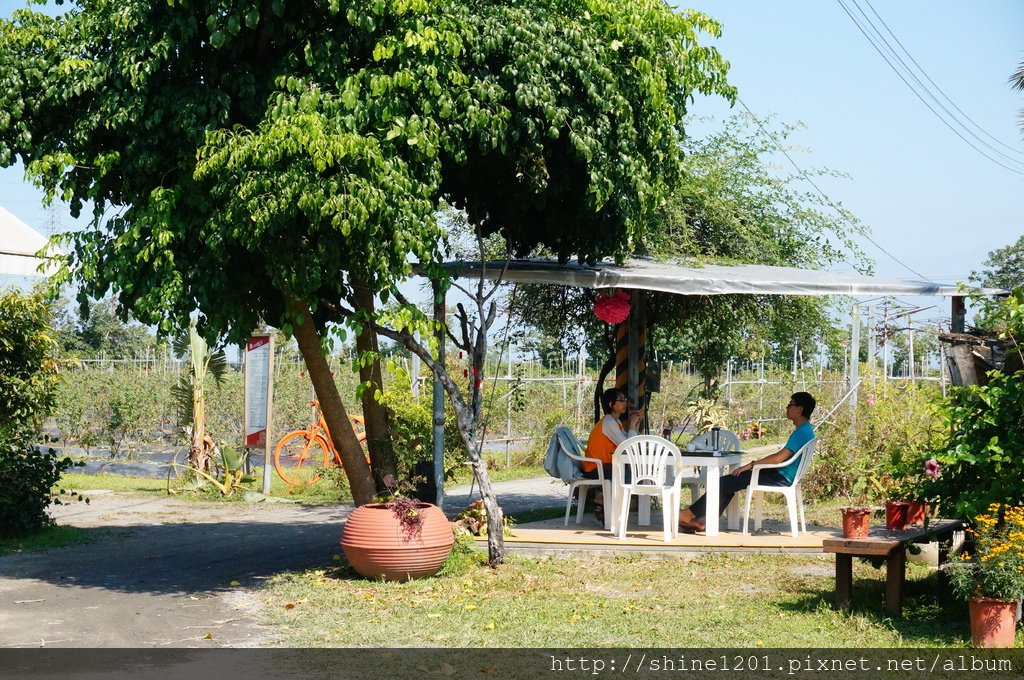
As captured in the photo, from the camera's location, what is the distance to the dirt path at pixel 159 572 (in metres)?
7.02

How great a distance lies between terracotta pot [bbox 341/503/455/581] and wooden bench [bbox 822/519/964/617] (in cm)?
300

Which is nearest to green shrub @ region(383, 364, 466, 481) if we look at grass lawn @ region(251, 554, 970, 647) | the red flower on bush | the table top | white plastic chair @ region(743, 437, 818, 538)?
the red flower on bush

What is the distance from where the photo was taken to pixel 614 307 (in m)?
11.7

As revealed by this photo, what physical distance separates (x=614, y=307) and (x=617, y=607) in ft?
15.1

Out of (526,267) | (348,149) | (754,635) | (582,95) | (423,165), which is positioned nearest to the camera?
(754,635)

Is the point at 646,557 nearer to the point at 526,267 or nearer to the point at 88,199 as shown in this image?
the point at 526,267

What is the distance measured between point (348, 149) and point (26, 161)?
107 inches

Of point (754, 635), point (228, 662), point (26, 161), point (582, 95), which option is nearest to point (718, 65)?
point (582, 95)

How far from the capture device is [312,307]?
8211mm

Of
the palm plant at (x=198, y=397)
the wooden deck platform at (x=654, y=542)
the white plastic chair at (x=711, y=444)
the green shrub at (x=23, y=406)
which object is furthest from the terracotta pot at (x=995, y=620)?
the palm plant at (x=198, y=397)

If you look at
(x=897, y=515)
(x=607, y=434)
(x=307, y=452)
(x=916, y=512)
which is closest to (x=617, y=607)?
(x=897, y=515)

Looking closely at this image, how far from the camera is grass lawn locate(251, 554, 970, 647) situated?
668 centimetres

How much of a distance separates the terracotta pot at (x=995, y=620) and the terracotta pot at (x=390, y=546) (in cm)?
401

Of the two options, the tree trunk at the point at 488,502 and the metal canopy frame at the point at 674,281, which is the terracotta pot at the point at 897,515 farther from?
the tree trunk at the point at 488,502
